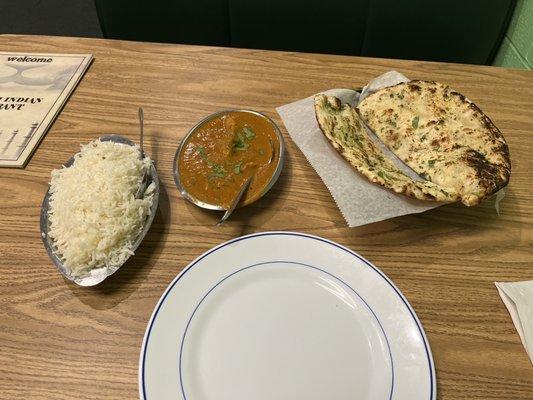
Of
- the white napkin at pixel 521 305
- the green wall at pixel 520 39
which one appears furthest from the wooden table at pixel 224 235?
the green wall at pixel 520 39

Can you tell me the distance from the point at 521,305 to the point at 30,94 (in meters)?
1.64

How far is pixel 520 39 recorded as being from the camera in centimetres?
185

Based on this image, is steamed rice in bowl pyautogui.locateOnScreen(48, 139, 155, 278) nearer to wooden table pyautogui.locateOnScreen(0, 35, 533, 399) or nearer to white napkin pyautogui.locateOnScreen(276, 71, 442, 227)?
wooden table pyautogui.locateOnScreen(0, 35, 533, 399)

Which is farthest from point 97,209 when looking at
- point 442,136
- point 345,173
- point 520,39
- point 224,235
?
point 520,39

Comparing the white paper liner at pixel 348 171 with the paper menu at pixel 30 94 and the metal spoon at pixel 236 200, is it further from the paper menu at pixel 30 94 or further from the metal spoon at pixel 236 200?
the paper menu at pixel 30 94

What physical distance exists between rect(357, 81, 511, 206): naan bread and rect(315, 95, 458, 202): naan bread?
5cm

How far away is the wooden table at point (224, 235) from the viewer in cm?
85

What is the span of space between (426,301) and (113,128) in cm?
109

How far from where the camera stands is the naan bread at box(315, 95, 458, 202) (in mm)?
1018

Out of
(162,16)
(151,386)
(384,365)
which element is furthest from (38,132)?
(384,365)

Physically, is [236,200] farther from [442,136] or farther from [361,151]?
[442,136]

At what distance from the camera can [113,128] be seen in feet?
4.40

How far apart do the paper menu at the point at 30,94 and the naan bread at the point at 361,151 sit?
0.92 meters

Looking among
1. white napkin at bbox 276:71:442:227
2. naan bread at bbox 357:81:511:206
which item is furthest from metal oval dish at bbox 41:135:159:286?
naan bread at bbox 357:81:511:206
